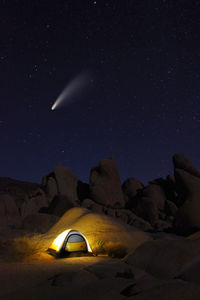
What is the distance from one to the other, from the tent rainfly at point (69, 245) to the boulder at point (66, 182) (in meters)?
24.7

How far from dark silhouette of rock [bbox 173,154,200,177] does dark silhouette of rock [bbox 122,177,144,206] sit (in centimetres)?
1289

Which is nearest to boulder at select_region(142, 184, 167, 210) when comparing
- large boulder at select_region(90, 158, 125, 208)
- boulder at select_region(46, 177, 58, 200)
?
large boulder at select_region(90, 158, 125, 208)

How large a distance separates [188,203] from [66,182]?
19714 mm

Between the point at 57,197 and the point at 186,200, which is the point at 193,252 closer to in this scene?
the point at 186,200

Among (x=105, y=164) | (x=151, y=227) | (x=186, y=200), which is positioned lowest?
(x=151, y=227)

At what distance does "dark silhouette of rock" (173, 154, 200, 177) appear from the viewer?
23.8 m

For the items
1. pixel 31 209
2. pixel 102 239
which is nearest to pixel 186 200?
pixel 102 239

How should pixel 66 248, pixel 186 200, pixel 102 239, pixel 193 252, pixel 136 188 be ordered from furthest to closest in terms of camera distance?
pixel 136 188, pixel 186 200, pixel 102 239, pixel 66 248, pixel 193 252

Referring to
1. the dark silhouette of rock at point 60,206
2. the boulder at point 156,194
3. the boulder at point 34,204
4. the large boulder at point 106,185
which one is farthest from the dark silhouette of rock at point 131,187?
the boulder at point 34,204

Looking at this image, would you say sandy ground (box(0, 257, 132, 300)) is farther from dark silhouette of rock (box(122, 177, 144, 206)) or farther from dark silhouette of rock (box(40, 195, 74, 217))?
dark silhouette of rock (box(122, 177, 144, 206))

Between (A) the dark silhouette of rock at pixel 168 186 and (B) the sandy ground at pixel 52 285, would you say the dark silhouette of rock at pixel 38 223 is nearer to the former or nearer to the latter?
(B) the sandy ground at pixel 52 285

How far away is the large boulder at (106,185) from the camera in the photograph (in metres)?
34.0

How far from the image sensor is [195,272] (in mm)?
4676

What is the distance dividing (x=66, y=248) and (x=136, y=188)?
29562 millimetres
